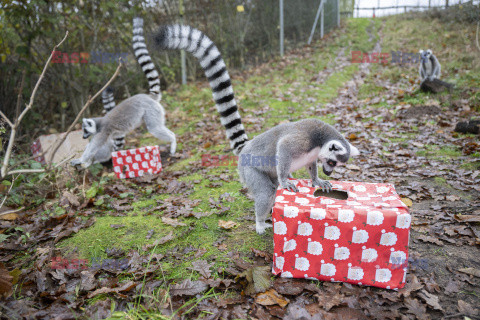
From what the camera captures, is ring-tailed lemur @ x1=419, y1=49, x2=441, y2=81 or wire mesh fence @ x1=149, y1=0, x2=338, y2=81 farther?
wire mesh fence @ x1=149, y1=0, x2=338, y2=81

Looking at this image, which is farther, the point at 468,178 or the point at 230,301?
the point at 468,178

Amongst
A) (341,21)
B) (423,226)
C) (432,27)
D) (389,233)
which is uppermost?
(341,21)

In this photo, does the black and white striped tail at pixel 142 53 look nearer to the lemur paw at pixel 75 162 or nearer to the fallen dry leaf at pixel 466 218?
the lemur paw at pixel 75 162

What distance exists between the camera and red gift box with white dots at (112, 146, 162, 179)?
5.15 m

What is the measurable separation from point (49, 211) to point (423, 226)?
4634 millimetres

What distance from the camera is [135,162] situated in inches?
206

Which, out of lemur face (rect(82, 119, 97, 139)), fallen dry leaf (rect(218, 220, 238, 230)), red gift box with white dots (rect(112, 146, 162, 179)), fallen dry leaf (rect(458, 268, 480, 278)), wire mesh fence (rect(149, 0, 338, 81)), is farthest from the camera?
wire mesh fence (rect(149, 0, 338, 81))

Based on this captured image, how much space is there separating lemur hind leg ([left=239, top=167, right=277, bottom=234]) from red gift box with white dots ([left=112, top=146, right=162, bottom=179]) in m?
2.64

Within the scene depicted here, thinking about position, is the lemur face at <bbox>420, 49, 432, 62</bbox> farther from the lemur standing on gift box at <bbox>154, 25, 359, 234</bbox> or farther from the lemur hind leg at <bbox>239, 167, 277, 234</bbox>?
the lemur hind leg at <bbox>239, 167, 277, 234</bbox>

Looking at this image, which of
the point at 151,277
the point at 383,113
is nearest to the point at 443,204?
the point at 151,277

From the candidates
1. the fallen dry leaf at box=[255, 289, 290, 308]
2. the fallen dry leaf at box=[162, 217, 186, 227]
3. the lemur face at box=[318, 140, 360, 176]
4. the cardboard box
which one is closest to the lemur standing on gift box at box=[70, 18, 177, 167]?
the cardboard box

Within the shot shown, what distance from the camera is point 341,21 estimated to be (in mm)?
20438

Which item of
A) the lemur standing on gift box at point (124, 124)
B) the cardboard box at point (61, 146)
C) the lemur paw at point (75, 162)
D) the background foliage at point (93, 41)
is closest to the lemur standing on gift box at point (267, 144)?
the cardboard box at point (61, 146)

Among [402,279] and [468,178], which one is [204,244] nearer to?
[402,279]
